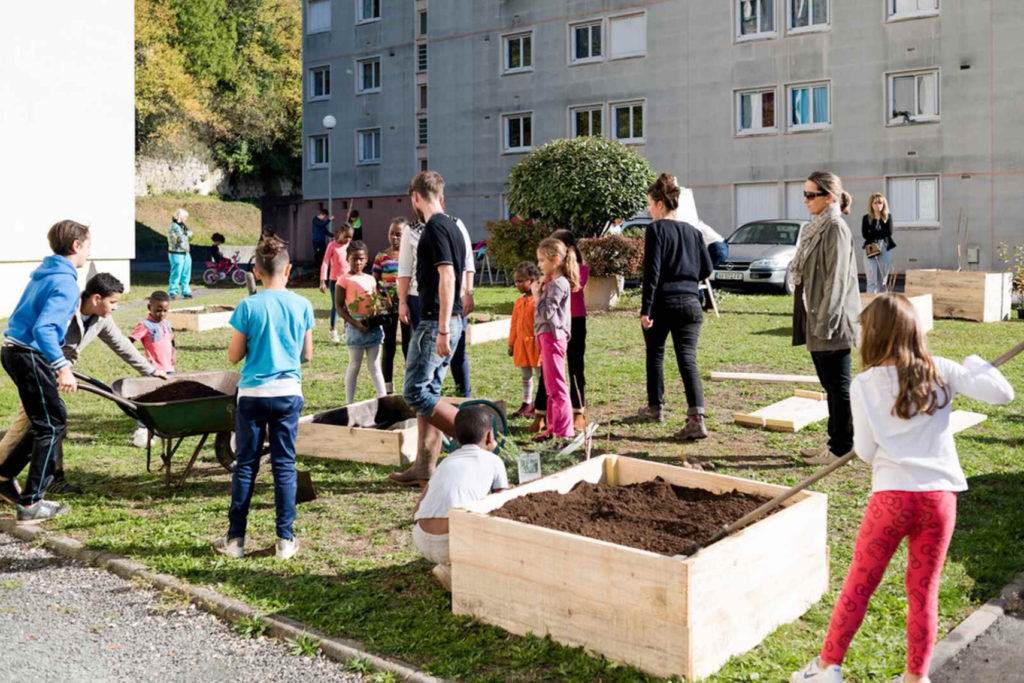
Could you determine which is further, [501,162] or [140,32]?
[140,32]

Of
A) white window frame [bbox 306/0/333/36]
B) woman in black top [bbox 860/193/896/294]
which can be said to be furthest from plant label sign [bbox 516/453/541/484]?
white window frame [bbox 306/0/333/36]

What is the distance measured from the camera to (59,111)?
22125 millimetres

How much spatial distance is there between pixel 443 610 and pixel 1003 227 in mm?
27515

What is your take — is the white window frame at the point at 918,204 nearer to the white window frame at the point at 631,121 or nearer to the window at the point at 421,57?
the white window frame at the point at 631,121

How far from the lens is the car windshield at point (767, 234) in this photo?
2469 cm

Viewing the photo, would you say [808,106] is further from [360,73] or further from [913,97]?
[360,73]

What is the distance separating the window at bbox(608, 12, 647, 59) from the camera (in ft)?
115

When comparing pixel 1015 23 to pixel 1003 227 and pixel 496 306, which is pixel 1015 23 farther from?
pixel 496 306

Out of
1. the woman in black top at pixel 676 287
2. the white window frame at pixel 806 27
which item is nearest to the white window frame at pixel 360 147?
the white window frame at pixel 806 27

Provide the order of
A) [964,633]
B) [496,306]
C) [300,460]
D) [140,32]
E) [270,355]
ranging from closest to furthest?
[964,633], [270,355], [300,460], [496,306], [140,32]

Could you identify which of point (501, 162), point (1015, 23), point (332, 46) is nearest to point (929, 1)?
point (1015, 23)

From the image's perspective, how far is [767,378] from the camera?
11648mm

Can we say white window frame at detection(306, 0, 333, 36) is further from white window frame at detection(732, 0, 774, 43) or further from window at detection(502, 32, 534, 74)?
white window frame at detection(732, 0, 774, 43)

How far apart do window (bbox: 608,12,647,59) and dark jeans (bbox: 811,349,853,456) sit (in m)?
28.9
